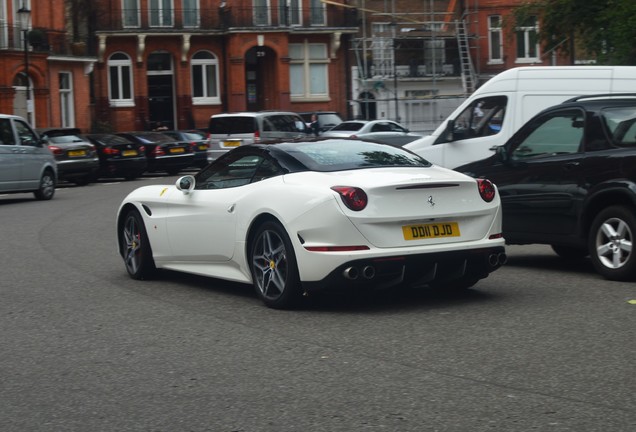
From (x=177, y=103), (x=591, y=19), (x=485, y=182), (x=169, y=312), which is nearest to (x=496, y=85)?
(x=485, y=182)

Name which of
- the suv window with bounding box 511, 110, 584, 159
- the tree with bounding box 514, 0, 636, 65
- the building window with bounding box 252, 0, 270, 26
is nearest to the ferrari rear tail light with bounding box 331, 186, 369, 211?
the suv window with bounding box 511, 110, 584, 159

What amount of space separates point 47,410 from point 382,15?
57713 millimetres

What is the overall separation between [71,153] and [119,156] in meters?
2.80

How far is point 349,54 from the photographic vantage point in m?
63.2

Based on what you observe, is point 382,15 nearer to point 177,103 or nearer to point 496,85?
point 177,103

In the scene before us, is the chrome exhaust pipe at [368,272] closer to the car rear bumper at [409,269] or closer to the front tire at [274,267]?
the car rear bumper at [409,269]

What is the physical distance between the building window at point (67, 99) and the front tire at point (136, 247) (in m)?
42.5

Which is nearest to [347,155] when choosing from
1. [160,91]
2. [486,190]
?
[486,190]

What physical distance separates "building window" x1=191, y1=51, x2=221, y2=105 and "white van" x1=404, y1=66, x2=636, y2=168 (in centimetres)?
4532

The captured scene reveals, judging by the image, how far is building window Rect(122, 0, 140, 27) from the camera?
2363 inches

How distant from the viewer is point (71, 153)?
108ft

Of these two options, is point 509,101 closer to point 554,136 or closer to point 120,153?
point 554,136

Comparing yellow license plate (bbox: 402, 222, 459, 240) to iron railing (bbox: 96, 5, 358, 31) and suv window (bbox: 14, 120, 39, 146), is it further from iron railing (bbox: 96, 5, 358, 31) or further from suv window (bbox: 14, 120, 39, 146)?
iron railing (bbox: 96, 5, 358, 31)

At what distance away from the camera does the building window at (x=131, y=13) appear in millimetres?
60031
